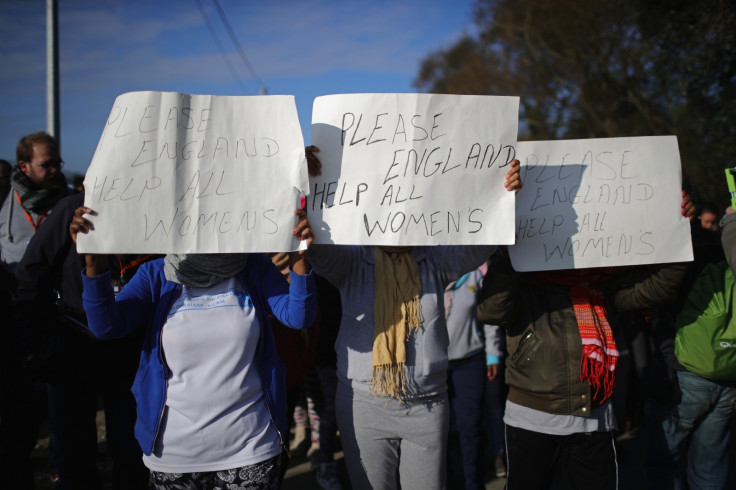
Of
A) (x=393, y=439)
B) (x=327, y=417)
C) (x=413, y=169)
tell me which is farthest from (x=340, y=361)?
(x=327, y=417)

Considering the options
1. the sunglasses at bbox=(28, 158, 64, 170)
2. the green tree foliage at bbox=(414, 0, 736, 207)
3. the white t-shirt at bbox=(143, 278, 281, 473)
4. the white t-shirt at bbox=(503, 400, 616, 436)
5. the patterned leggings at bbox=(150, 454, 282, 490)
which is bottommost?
the patterned leggings at bbox=(150, 454, 282, 490)

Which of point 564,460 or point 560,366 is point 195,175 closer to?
point 560,366

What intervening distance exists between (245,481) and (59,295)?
1353mm

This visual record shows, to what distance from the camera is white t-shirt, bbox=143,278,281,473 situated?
81.4 inches

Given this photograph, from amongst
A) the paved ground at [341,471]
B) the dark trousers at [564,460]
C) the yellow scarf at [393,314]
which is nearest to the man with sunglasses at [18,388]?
the paved ground at [341,471]

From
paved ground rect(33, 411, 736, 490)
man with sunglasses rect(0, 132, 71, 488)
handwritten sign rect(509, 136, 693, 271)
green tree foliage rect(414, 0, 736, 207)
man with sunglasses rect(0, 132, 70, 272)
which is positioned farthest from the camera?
green tree foliage rect(414, 0, 736, 207)

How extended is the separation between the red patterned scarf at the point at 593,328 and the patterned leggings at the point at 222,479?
4.78 feet

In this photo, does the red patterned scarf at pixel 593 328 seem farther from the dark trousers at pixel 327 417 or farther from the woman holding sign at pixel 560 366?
the dark trousers at pixel 327 417

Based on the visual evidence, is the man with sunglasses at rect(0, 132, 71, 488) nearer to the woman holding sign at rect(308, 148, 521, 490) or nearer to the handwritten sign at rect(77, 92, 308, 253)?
the handwritten sign at rect(77, 92, 308, 253)

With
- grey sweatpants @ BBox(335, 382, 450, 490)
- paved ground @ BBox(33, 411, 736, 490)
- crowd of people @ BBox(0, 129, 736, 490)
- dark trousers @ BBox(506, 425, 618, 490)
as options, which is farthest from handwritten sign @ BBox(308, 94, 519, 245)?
paved ground @ BBox(33, 411, 736, 490)

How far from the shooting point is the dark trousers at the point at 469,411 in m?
3.62

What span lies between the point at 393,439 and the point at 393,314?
1.88ft

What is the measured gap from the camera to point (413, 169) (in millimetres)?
2285

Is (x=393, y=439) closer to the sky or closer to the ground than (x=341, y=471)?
closer to the sky
